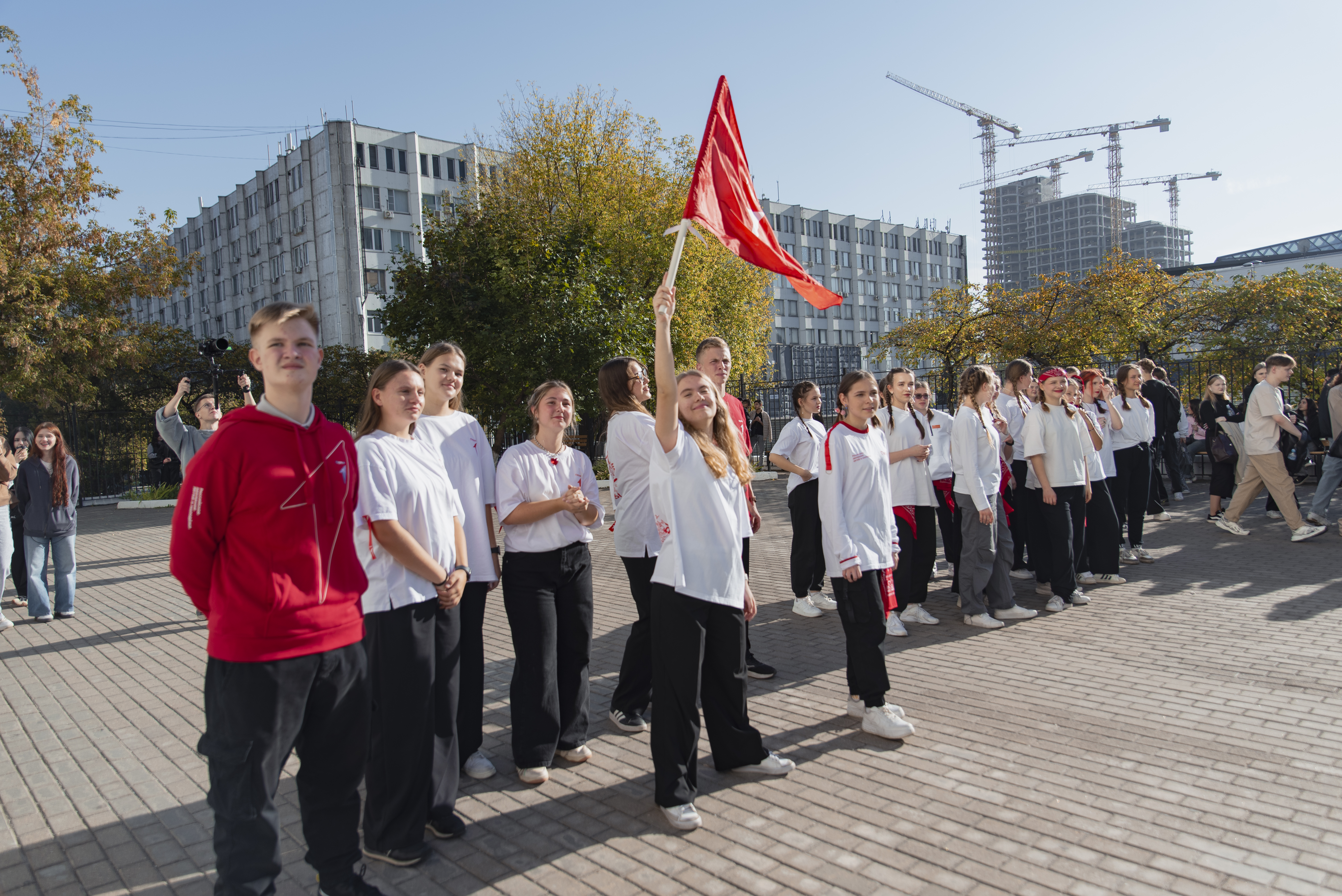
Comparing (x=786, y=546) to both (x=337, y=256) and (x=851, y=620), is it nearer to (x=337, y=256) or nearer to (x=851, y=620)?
(x=851, y=620)

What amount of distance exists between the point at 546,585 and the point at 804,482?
3.60m

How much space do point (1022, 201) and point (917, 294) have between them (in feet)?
329

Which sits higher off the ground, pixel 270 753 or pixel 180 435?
pixel 180 435

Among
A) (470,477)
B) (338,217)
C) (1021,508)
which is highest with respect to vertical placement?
(338,217)

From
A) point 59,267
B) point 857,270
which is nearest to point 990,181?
point 857,270

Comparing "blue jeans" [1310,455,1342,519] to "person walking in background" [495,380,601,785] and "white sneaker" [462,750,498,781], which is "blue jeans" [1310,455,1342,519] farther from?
"white sneaker" [462,750,498,781]

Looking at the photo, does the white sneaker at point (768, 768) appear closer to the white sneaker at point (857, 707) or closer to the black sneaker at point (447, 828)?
the white sneaker at point (857, 707)

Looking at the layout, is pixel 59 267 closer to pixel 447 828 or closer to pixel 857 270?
pixel 447 828

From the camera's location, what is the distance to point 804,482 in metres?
7.45

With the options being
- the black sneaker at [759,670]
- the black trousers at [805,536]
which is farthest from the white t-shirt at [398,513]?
the black trousers at [805,536]

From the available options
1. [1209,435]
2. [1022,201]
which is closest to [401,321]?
[1209,435]

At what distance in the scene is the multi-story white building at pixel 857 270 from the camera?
92375 mm

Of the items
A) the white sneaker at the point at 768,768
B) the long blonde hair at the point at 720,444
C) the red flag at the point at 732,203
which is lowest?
the white sneaker at the point at 768,768

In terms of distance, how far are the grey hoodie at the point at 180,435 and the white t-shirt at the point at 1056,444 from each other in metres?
7.32
